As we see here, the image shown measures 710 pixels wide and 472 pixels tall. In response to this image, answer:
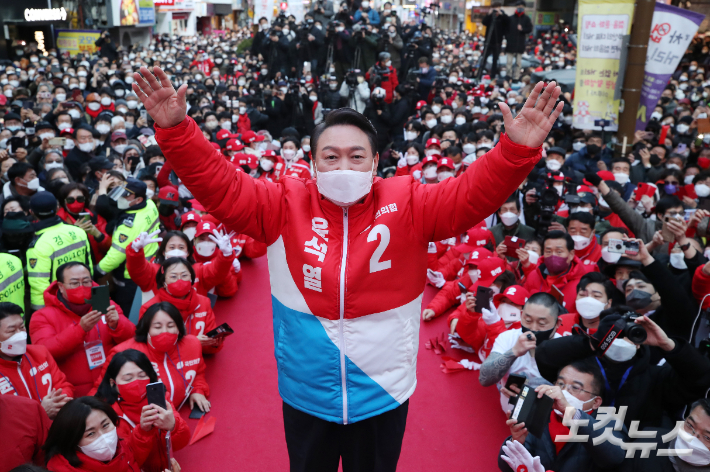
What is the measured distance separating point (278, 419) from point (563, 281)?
2.43 m

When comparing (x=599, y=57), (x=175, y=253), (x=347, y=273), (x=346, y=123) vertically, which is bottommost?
(x=175, y=253)

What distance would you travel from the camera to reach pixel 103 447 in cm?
275

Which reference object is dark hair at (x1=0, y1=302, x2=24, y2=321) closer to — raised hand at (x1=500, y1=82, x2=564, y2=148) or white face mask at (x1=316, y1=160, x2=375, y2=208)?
white face mask at (x1=316, y1=160, x2=375, y2=208)

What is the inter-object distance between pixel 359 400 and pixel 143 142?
837 centimetres

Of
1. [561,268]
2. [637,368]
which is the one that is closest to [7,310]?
[637,368]

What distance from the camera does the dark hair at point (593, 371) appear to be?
9.54 ft

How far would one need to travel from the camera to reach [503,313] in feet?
14.3

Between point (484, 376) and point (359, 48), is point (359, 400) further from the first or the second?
point (359, 48)

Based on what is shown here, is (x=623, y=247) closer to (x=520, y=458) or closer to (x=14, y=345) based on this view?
(x=520, y=458)

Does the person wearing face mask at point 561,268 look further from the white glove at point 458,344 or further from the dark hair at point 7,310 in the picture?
the dark hair at point 7,310

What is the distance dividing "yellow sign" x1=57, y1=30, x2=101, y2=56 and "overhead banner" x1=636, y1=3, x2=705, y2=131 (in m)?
20.2

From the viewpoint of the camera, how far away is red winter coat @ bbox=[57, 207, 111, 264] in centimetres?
529

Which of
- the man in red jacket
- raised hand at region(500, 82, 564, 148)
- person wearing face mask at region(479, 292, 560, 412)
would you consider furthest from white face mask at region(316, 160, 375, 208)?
person wearing face mask at region(479, 292, 560, 412)

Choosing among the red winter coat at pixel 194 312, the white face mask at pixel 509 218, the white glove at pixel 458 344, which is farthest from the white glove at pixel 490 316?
the red winter coat at pixel 194 312
